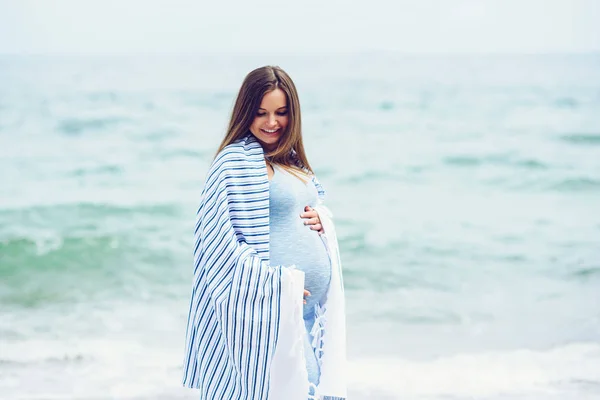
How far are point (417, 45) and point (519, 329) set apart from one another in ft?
19.0

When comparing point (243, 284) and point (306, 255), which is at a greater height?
point (306, 255)

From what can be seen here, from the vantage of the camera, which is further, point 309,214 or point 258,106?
point 309,214

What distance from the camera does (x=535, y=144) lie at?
1049cm

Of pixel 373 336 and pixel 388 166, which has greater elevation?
pixel 388 166

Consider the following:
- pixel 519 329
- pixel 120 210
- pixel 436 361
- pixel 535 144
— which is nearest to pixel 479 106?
pixel 535 144

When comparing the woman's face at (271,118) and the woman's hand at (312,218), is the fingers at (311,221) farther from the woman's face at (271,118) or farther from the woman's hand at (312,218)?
the woman's face at (271,118)

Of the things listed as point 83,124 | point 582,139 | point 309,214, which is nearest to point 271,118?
point 309,214

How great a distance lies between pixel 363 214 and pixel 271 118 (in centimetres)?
658

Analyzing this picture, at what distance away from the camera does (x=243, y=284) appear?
217 cm

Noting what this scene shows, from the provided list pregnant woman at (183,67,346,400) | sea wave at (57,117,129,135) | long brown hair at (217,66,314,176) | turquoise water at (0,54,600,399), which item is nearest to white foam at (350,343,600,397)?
turquoise water at (0,54,600,399)

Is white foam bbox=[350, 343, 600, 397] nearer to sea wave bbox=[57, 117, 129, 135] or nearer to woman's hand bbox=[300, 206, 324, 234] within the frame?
woman's hand bbox=[300, 206, 324, 234]

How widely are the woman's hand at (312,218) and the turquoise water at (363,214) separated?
1.76m

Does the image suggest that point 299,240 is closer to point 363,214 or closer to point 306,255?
point 306,255

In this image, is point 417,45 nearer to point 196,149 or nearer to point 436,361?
point 196,149
